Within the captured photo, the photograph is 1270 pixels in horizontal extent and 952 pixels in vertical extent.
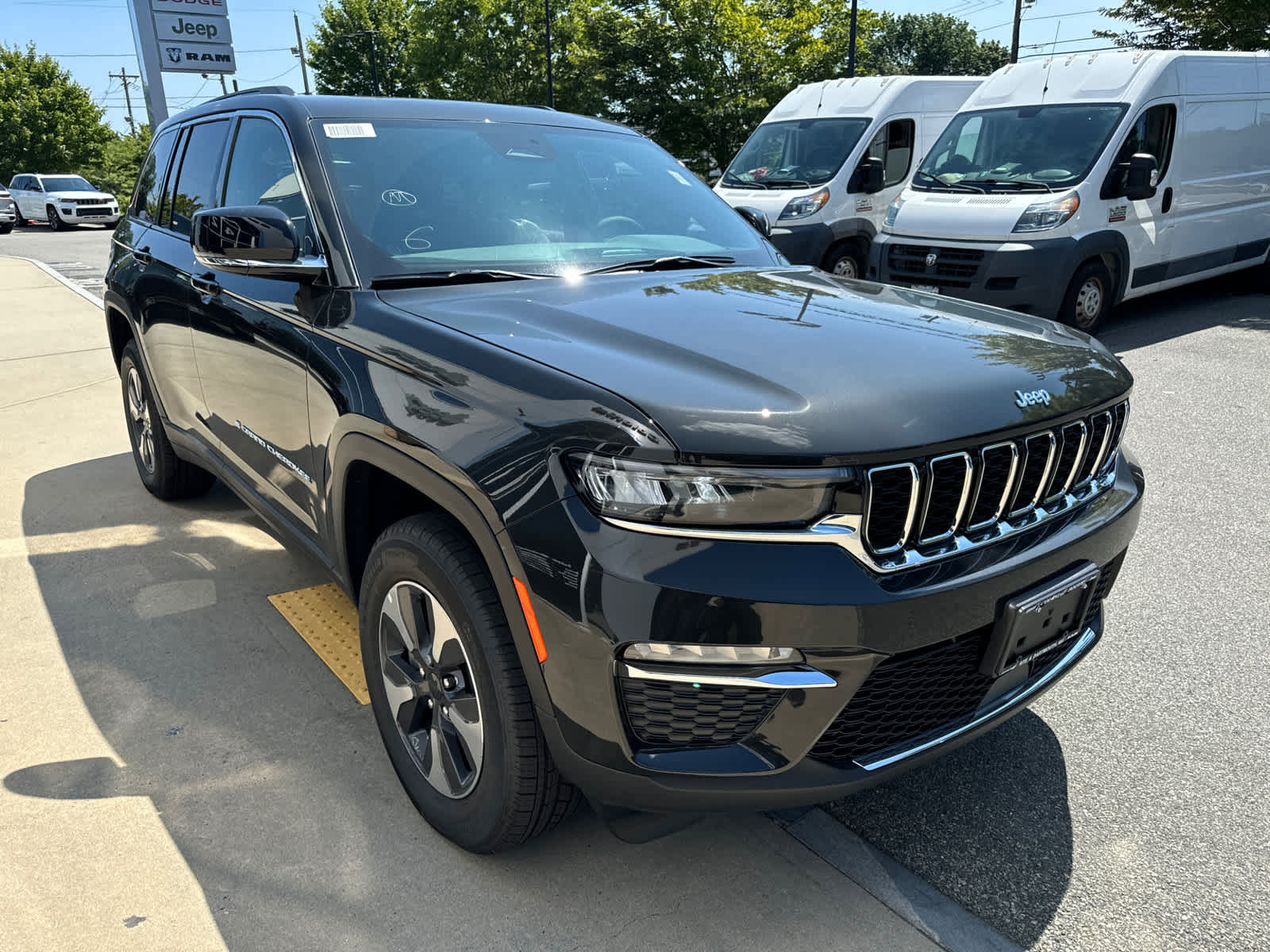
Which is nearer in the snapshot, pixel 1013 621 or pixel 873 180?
pixel 1013 621

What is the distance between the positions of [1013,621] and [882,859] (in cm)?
74

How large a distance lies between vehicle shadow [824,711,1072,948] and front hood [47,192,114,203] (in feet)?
120

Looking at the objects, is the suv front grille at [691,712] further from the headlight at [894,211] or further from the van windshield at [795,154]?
the van windshield at [795,154]

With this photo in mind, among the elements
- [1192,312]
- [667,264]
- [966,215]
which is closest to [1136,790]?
[667,264]

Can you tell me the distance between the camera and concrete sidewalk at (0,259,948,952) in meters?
2.16

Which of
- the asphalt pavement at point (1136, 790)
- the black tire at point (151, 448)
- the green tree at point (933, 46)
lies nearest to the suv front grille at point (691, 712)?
the asphalt pavement at point (1136, 790)

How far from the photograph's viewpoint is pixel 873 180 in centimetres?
1050

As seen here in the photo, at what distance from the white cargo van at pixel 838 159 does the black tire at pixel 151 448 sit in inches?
262

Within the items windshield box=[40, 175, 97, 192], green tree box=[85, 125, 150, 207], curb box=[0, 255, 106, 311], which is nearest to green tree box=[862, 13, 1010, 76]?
green tree box=[85, 125, 150, 207]

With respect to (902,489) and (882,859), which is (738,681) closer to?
(902,489)

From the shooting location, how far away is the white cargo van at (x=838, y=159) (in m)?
10.2

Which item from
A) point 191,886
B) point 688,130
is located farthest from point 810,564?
point 688,130

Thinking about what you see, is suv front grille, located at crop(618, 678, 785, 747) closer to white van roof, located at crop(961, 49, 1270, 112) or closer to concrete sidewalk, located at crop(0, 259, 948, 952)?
concrete sidewalk, located at crop(0, 259, 948, 952)

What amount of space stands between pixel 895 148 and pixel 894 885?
10176mm
